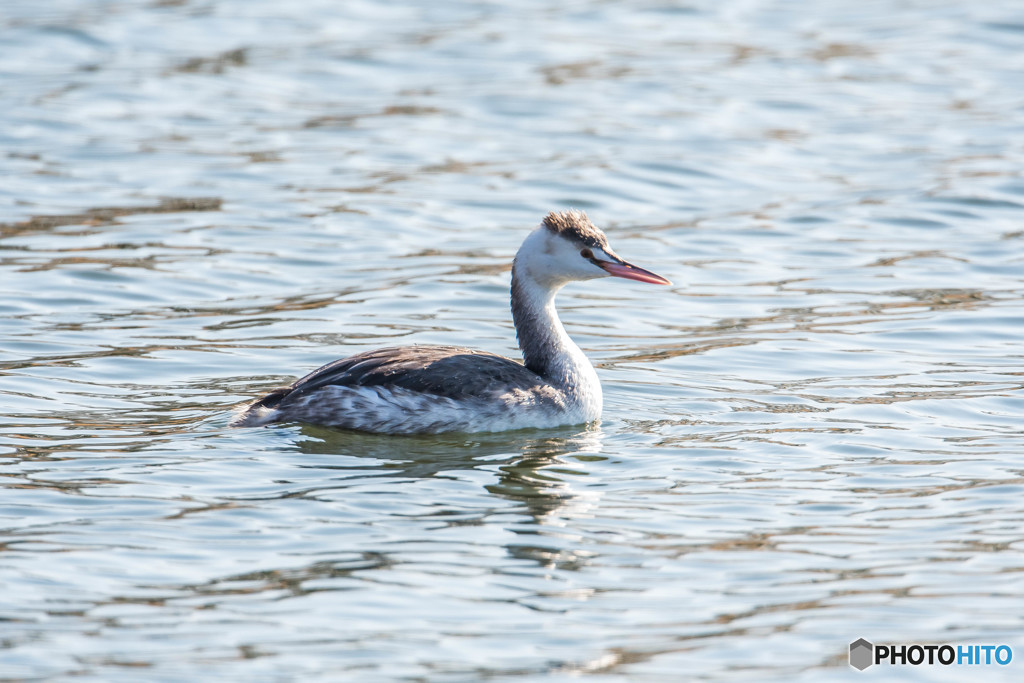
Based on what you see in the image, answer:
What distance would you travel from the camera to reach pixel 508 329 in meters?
11.6

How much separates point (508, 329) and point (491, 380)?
2.56 metres

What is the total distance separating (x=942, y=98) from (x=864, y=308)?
324 inches

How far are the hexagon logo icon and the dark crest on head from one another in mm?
4001

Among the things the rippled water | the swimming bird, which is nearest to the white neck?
the swimming bird

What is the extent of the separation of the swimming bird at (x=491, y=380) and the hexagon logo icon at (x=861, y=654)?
3.44 metres

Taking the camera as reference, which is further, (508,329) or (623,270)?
(508,329)

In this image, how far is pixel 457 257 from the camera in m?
13.5

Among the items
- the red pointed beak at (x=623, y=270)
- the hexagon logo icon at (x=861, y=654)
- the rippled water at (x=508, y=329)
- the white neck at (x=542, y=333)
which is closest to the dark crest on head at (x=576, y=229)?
the red pointed beak at (x=623, y=270)

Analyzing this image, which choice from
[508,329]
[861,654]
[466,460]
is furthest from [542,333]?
[861,654]

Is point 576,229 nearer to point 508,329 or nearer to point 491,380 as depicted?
point 491,380

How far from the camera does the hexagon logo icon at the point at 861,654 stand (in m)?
5.91

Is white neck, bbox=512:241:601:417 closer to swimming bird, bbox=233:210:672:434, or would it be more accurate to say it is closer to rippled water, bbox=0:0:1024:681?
swimming bird, bbox=233:210:672:434

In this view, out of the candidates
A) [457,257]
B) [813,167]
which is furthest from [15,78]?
[813,167]

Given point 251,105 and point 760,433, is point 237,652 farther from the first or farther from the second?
point 251,105
